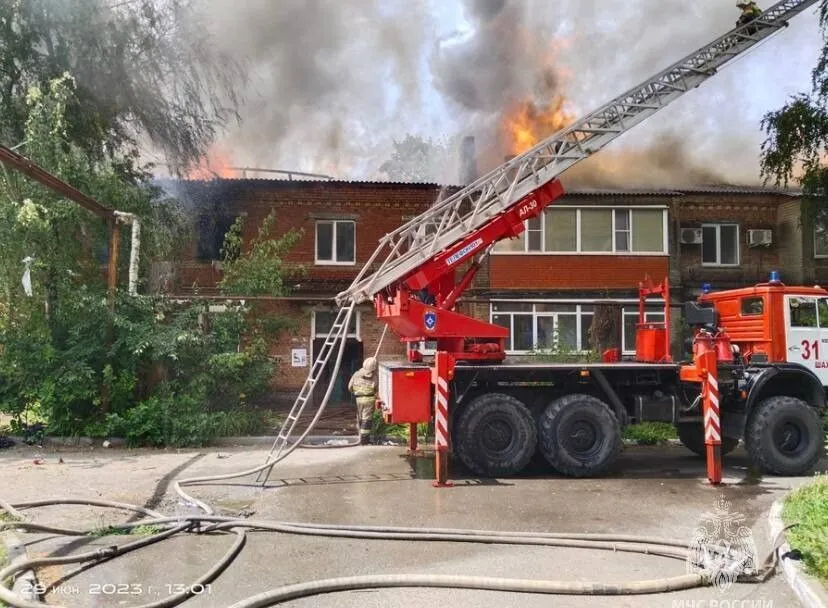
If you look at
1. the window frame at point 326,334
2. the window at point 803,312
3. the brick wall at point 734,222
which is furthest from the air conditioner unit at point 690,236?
the window at point 803,312

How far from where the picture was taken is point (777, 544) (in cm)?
515

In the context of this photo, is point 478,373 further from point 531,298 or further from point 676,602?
point 531,298

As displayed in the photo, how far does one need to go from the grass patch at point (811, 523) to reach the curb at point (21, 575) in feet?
17.5

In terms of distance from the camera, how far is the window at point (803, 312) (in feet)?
31.1

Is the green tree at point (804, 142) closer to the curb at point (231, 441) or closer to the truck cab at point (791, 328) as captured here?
the truck cab at point (791, 328)

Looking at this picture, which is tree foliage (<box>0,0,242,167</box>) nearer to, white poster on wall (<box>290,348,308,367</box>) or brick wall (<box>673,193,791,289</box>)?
white poster on wall (<box>290,348,308,367</box>)

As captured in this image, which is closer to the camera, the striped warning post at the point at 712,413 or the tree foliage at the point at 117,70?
the striped warning post at the point at 712,413

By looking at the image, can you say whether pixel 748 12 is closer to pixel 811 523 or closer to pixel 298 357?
pixel 811 523

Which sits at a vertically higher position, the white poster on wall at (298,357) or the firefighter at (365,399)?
the white poster on wall at (298,357)

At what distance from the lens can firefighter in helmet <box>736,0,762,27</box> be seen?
1018 cm

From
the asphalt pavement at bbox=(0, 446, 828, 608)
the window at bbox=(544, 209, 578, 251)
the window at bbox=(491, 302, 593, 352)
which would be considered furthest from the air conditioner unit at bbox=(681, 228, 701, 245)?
the asphalt pavement at bbox=(0, 446, 828, 608)

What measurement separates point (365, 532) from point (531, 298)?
13171 millimetres

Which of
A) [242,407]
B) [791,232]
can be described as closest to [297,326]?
[242,407]
